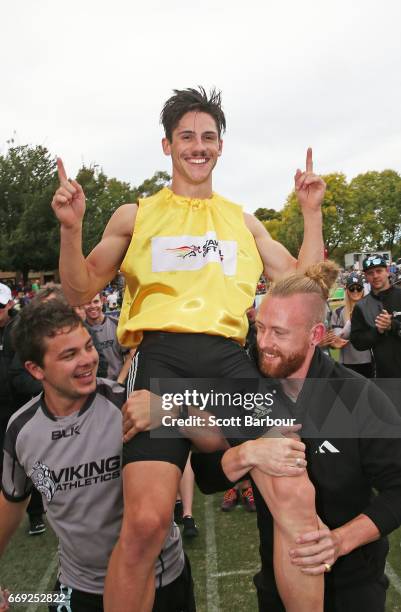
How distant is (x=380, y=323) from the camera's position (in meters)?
5.76

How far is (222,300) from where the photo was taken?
253cm

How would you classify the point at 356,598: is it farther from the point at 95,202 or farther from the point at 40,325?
the point at 95,202

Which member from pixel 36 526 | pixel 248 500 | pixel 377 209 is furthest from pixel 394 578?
pixel 377 209

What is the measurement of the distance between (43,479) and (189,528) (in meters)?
2.54

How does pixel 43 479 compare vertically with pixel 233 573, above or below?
above

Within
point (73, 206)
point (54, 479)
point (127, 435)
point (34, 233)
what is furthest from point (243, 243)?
point (34, 233)

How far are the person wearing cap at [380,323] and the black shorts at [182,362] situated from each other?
375cm

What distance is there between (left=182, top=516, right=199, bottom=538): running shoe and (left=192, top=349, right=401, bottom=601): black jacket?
2402 mm

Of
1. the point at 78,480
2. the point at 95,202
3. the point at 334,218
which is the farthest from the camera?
the point at 334,218

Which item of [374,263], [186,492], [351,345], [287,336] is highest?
[374,263]

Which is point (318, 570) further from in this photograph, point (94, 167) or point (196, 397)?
point (94, 167)

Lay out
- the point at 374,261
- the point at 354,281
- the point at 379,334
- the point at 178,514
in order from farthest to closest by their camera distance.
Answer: the point at 354,281 → the point at 374,261 → the point at 379,334 → the point at 178,514

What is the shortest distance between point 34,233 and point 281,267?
103 ft

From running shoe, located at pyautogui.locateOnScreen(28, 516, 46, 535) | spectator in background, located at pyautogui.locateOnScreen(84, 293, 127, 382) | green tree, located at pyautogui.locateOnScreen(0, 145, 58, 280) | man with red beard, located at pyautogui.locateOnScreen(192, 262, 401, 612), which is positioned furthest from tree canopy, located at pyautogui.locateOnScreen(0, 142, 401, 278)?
man with red beard, located at pyautogui.locateOnScreen(192, 262, 401, 612)
